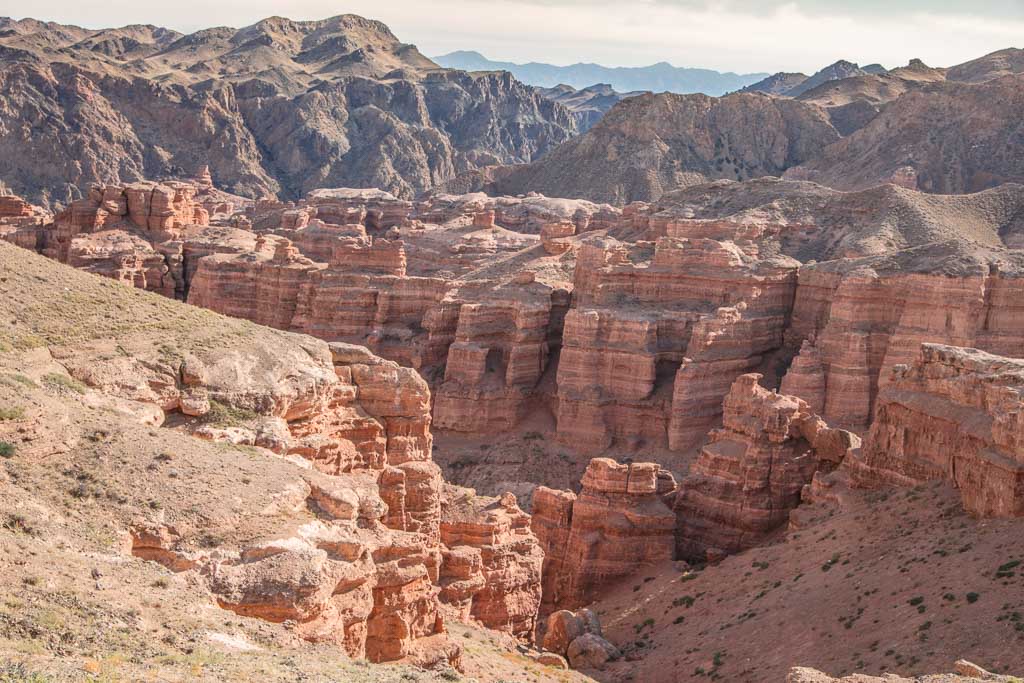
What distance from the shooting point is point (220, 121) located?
158m

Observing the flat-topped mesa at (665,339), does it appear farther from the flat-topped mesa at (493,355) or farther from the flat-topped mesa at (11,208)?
the flat-topped mesa at (11,208)

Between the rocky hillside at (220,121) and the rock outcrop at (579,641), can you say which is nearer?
the rock outcrop at (579,641)

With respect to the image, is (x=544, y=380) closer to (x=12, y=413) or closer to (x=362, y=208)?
(x=12, y=413)

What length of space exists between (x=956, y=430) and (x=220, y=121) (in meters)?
138

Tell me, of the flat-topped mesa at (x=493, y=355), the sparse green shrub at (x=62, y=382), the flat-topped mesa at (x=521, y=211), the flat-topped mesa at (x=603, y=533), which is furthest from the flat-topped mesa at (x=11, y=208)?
the sparse green shrub at (x=62, y=382)

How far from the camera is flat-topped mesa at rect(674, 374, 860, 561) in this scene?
3856 centimetres

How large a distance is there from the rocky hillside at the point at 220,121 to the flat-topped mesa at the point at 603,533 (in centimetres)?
10757

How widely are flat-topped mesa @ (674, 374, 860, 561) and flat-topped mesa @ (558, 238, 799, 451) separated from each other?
10392 millimetres

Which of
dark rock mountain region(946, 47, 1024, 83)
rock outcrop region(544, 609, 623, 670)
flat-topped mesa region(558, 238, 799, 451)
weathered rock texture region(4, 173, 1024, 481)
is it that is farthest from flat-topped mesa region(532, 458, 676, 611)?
dark rock mountain region(946, 47, 1024, 83)

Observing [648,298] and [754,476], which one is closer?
[754,476]

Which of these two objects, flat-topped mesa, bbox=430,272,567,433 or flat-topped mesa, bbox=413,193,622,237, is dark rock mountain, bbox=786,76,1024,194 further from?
flat-topped mesa, bbox=430,272,567,433

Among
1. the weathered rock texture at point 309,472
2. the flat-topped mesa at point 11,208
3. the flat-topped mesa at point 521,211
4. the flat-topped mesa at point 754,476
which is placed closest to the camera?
the weathered rock texture at point 309,472

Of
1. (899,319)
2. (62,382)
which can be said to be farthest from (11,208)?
(62,382)

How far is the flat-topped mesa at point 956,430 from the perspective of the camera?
2844 centimetres
